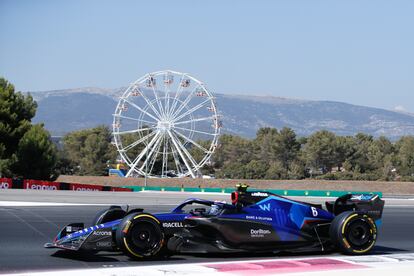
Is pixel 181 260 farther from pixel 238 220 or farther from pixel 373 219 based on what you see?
pixel 373 219

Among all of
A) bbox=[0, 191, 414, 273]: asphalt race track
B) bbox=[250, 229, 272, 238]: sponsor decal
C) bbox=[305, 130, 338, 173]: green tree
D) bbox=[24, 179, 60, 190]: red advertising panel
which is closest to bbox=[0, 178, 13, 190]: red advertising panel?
bbox=[24, 179, 60, 190]: red advertising panel

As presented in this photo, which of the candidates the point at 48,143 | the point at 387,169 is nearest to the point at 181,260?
the point at 48,143

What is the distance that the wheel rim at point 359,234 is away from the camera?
11.6m

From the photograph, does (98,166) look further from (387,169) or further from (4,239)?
(4,239)

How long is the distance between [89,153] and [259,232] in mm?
100616

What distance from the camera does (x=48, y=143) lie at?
5828cm

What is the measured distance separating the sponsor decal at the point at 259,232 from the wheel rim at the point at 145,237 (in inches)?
60.4

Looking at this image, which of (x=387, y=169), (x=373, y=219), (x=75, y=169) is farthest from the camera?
(x=75, y=169)

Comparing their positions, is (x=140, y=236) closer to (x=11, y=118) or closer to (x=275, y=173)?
(x=11, y=118)

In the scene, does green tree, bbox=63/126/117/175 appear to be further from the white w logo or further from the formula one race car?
the white w logo

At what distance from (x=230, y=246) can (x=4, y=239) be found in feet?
14.5

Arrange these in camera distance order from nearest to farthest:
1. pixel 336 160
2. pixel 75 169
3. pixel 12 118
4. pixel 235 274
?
1. pixel 235 274
2. pixel 12 118
3. pixel 336 160
4. pixel 75 169

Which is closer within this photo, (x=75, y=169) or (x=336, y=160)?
(x=336, y=160)

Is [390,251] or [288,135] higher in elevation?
[288,135]
